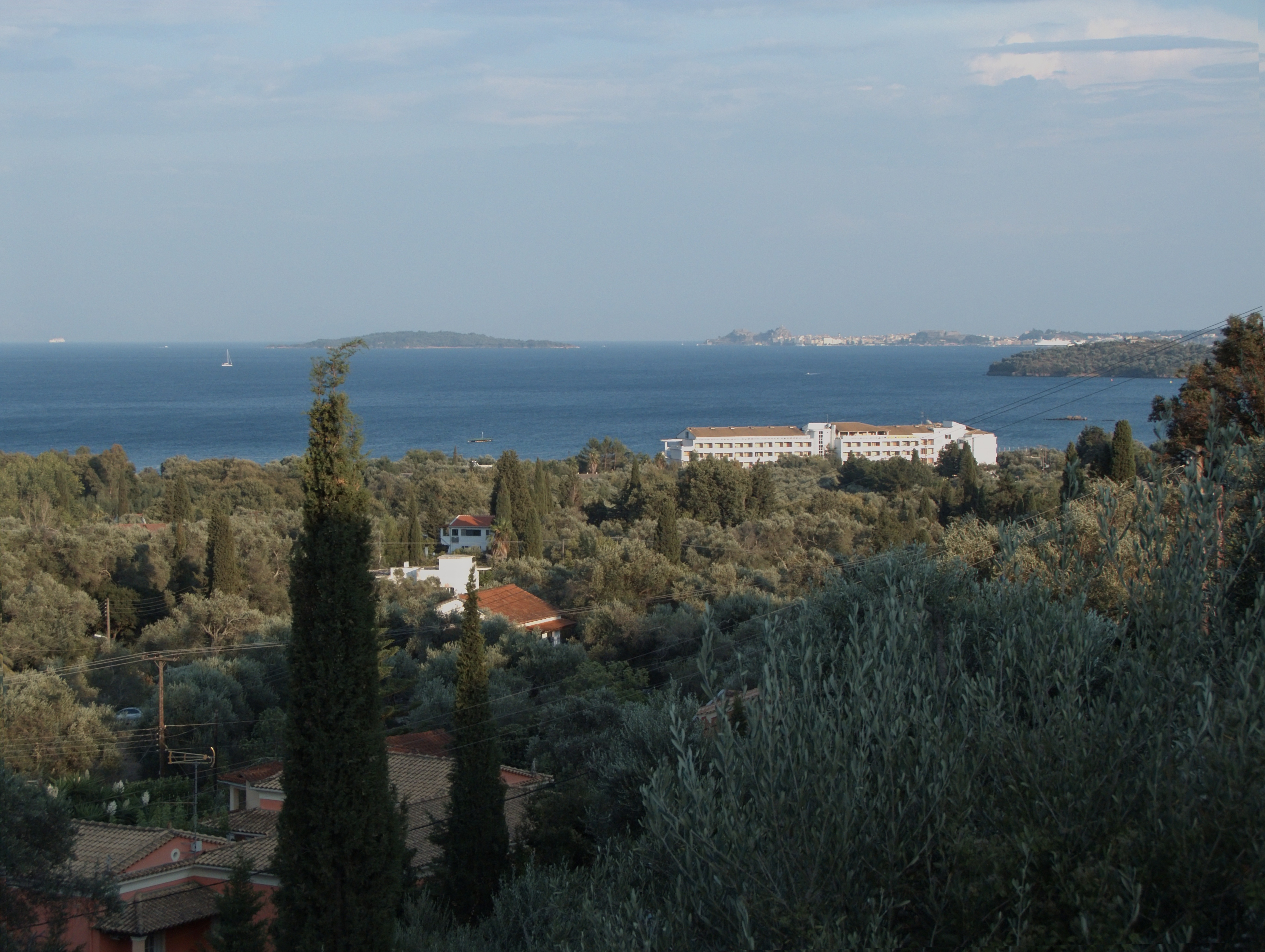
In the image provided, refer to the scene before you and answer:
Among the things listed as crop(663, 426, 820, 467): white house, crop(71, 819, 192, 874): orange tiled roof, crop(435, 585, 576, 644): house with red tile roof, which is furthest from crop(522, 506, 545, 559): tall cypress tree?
crop(663, 426, 820, 467): white house

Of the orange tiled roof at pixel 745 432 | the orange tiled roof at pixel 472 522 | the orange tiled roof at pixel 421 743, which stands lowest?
the orange tiled roof at pixel 421 743

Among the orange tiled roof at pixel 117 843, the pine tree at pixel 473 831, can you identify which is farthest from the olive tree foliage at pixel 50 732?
the pine tree at pixel 473 831

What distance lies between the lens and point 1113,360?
5191 centimetres

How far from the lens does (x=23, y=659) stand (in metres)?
19.1

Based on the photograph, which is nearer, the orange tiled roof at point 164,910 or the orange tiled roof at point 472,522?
the orange tiled roof at point 164,910

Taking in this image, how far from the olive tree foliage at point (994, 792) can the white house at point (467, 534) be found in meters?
31.5

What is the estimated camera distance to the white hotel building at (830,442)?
69750 millimetres

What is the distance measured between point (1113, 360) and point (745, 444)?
28.4 meters

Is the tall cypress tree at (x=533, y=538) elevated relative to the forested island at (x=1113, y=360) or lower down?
lower down

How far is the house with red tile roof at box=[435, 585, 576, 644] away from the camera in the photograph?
21.6 m

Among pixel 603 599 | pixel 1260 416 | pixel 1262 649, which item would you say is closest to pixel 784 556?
pixel 603 599

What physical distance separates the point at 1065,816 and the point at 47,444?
313 ft

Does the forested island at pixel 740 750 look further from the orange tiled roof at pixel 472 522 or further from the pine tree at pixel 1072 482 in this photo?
the orange tiled roof at pixel 472 522

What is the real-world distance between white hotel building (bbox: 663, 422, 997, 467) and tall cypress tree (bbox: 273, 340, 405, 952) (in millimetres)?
57922
